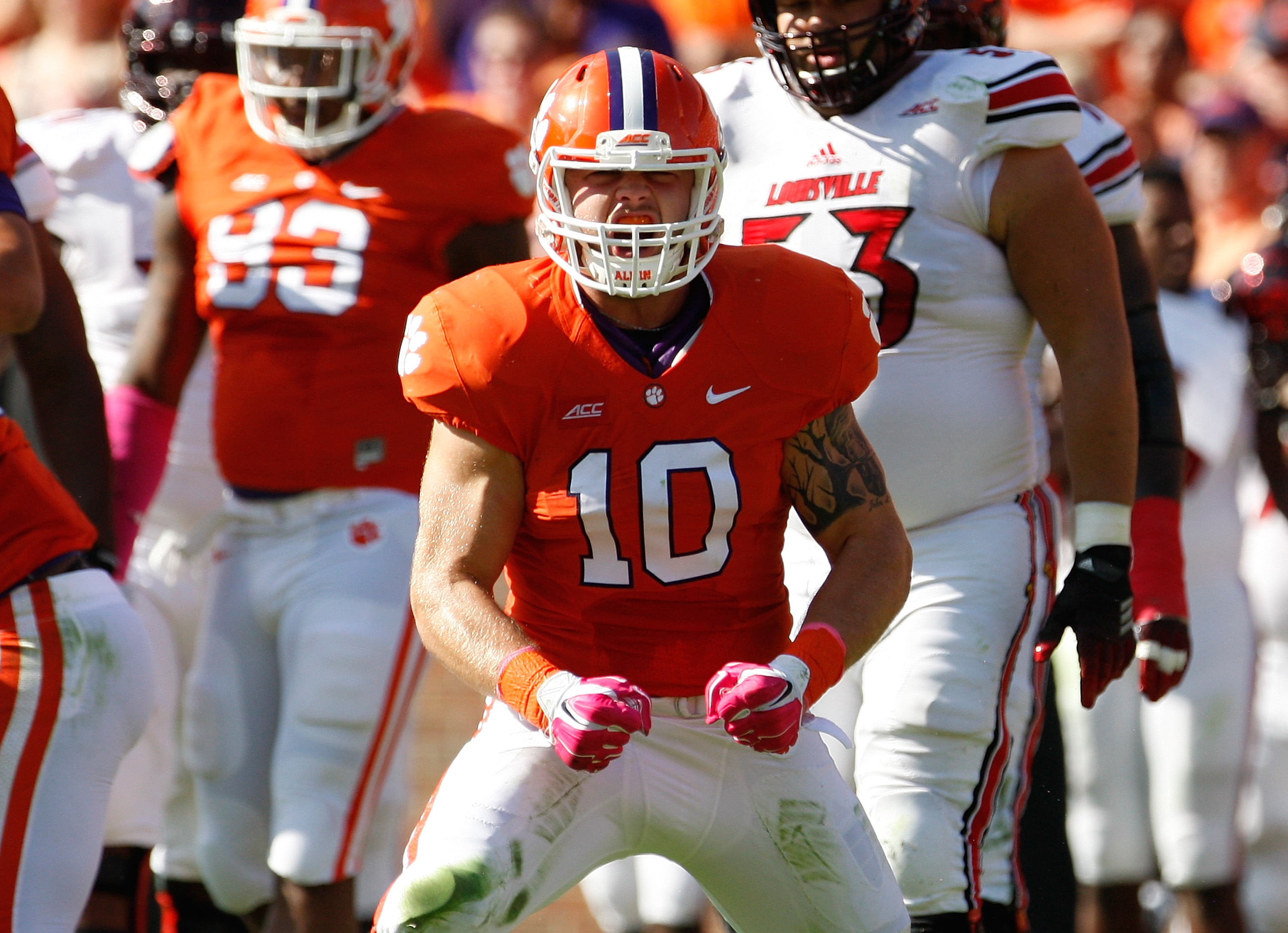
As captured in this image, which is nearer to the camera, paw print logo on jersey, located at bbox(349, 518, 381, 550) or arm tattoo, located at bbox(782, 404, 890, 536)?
arm tattoo, located at bbox(782, 404, 890, 536)

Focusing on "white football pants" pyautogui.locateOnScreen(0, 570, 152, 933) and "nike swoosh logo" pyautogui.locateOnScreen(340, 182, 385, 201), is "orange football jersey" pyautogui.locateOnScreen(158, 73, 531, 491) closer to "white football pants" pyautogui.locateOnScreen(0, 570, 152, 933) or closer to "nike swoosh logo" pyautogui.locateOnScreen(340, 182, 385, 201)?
"nike swoosh logo" pyautogui.locateOnScreen(340, 182, 385, 201)

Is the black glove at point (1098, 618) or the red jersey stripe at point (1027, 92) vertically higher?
the red jersey stripe at point (1027, 92)

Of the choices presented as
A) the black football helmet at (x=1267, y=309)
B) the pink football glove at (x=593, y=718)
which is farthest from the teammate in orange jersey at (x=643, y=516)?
the black football helmet at (x=1267, y=309)

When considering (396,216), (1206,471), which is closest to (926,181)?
(396,216)

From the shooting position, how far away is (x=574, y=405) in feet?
9.47

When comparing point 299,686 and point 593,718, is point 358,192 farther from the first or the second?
point 593,718

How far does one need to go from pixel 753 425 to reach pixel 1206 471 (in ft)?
9.39

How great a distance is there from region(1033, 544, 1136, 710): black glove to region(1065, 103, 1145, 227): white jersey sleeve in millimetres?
703

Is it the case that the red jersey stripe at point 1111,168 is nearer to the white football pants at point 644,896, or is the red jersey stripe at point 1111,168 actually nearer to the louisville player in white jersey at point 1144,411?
the louisville player in white jersey at point 1144,411

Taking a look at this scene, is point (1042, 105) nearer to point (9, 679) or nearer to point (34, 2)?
point (9, 679)

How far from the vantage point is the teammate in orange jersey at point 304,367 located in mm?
4211

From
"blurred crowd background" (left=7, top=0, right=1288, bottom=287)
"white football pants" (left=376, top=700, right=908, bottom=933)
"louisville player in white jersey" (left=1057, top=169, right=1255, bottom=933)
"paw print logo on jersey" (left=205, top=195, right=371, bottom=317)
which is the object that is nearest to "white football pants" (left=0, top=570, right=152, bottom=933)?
"white football pants" (left=376, top=700, right=908, bottom=933)

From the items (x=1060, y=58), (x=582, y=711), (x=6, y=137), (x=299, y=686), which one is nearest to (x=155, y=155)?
(x=6, y=137)

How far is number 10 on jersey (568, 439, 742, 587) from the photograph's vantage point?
2900 mm
